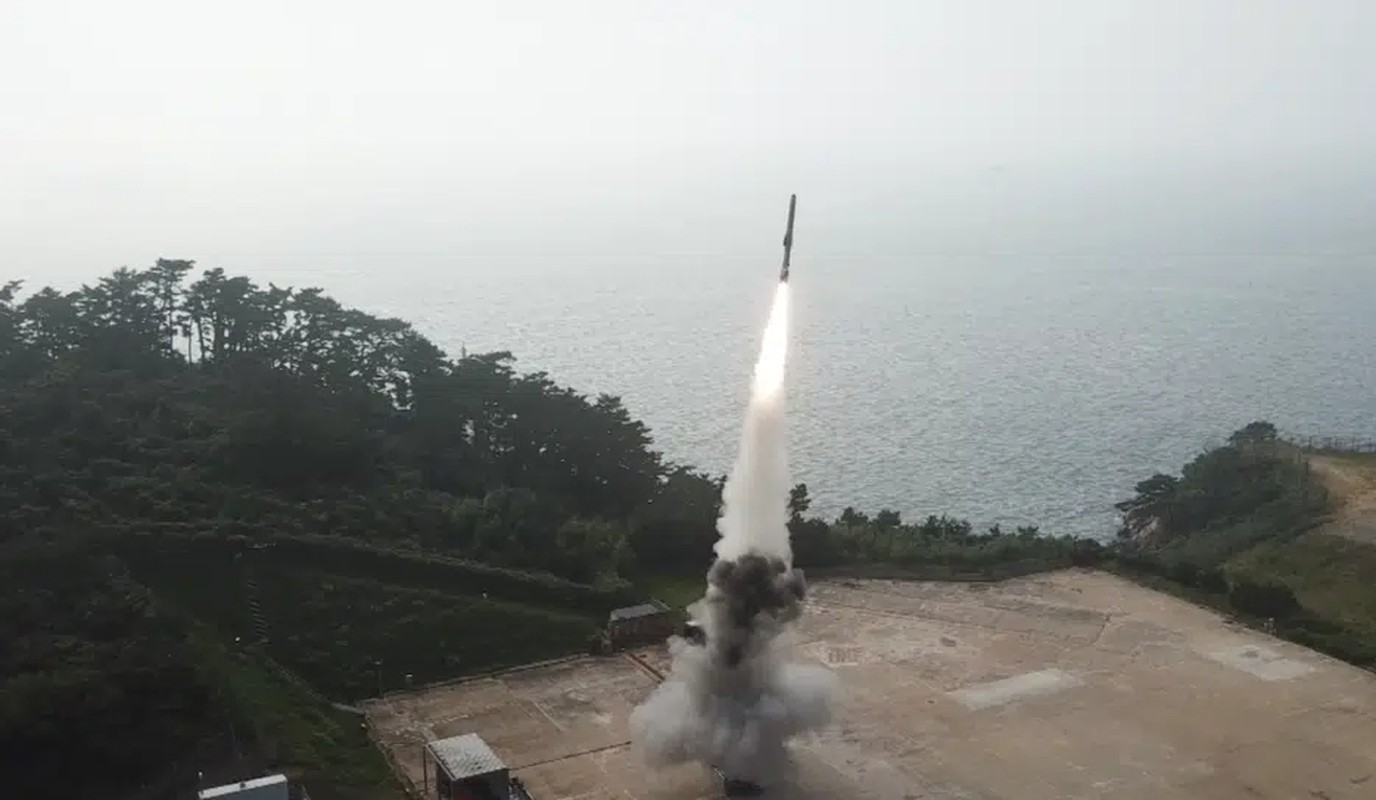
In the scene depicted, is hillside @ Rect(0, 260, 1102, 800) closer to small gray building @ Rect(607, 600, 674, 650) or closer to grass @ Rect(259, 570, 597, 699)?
grass @ Rect(259, 570, 597, 699)

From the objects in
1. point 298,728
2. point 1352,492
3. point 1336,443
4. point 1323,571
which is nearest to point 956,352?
point 1336,443

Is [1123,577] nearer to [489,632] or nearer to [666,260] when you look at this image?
[489,632]

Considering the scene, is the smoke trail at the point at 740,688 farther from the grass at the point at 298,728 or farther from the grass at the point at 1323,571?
the grass at the point at 1323,571

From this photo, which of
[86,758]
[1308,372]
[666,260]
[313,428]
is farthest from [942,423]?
[666,260]

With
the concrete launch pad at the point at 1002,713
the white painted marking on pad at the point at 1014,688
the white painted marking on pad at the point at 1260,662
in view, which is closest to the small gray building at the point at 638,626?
the concrete launch pad at the point at 1002,713

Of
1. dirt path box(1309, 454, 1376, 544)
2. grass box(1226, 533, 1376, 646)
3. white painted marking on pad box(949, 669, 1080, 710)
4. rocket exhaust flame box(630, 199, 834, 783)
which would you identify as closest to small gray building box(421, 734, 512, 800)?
rocket exhaust flame box(630, 199, 834, 783)

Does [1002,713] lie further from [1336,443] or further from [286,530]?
[1336,443]
